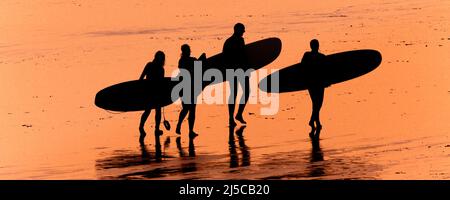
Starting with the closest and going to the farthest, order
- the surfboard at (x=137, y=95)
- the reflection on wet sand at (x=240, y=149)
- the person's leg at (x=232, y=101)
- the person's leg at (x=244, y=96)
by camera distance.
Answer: the reflection on wet sand at (x=240, y=149)
the surfboard at (x=137, y=95)
the person's leg at (x=232, y=101)
the person's leg at (x=244, y=96)

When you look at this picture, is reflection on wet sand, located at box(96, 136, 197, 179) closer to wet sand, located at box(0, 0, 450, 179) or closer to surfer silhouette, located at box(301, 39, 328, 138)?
wet sand, located at box(0, 0, 450, 179)

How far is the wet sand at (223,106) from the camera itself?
23.8 m

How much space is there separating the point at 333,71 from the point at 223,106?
101 inches

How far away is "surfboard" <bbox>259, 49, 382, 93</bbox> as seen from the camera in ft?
99.4

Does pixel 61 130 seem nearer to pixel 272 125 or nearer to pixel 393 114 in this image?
pixel 272 125

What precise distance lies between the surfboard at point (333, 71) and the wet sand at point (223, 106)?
539mm

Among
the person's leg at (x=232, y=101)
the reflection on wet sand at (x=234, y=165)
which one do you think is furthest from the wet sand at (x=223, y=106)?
the person's leg at (x=232, y=101)

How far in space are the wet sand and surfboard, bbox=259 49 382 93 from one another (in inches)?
21.2

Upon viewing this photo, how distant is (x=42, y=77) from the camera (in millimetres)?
40438

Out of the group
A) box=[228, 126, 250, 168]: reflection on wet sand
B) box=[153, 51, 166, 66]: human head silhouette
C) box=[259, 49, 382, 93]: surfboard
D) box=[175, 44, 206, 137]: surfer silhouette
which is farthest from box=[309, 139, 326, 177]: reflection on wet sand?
box=[259, 49, 382, 93]: surfboard

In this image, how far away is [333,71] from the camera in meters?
31.3

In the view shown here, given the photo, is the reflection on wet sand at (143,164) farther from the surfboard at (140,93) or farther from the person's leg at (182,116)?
the surfboard at (140,93)

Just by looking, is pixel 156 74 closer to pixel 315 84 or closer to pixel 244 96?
pixel 244 96

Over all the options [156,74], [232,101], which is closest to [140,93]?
[156,74]
